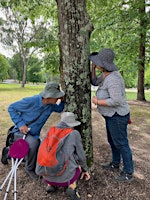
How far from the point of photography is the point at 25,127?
2842 millimetres

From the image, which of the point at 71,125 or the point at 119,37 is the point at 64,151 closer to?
the point at 71,125

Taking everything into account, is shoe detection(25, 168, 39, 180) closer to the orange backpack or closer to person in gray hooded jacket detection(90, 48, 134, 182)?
the orange backpack

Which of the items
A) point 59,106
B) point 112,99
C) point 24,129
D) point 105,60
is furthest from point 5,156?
point 105,60

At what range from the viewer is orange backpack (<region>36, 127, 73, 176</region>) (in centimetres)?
223

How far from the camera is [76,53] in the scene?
2574 millimetres

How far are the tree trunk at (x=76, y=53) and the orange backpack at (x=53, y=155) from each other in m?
0.47

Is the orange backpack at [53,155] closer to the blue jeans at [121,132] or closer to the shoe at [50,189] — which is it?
the shoe at [50,189]

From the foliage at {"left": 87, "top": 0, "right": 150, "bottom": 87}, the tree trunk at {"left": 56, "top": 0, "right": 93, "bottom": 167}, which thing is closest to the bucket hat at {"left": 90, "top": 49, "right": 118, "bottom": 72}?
the tree trunk at {"left": 56, "top": 0, "right": 93, "bottom": 167}

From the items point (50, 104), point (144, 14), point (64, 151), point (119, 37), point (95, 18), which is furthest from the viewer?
point (119, 37)

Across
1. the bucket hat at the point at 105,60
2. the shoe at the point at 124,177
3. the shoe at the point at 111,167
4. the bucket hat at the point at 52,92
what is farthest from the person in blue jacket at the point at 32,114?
the shoe at the point at 124,177

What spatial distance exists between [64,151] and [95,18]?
7.67 m

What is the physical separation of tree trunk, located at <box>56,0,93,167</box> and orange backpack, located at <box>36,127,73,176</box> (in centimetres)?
47

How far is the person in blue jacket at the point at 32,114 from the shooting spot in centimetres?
281

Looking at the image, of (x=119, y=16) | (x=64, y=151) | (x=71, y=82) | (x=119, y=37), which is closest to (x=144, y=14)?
(x=119, y=16)
